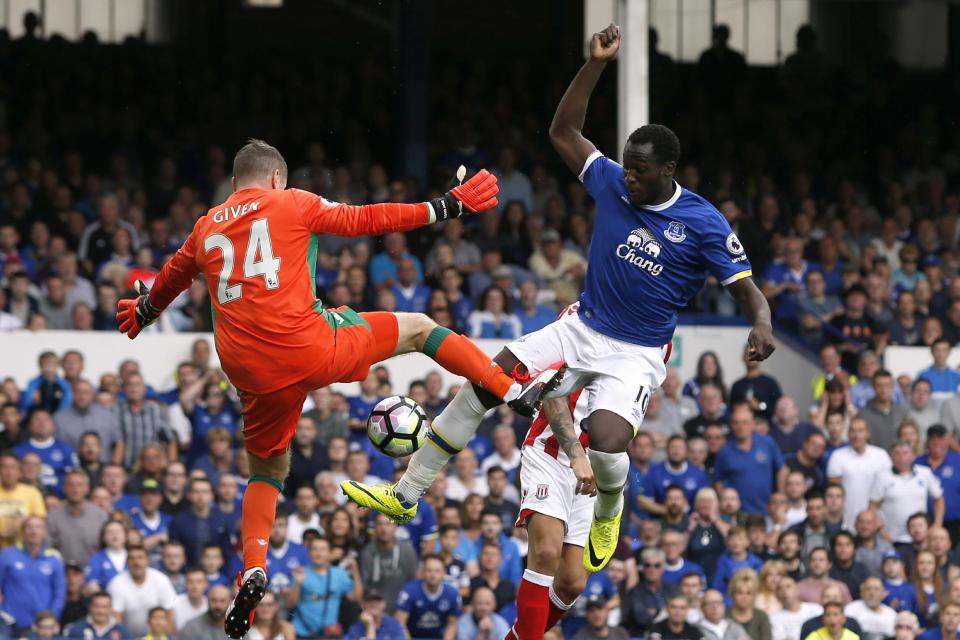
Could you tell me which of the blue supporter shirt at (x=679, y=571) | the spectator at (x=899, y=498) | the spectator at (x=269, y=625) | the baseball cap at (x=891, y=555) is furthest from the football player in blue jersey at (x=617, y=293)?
the spectator at (x=899, y=498)

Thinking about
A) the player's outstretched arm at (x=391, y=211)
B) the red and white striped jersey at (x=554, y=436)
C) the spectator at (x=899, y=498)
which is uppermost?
the player's outstretched arm at (x=391, y=211)

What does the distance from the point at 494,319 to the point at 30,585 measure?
564 cm

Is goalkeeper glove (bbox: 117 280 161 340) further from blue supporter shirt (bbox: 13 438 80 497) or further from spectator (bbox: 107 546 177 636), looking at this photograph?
blue supporter shirt (bbox: 13 438 80 497)

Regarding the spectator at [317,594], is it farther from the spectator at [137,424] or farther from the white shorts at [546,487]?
the white shorts at [546,487]

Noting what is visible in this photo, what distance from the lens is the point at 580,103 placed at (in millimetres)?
9297

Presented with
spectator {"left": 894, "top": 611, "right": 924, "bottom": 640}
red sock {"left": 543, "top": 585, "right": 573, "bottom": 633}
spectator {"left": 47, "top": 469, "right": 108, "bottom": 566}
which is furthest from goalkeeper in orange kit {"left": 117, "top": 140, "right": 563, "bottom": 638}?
spectator {"left": 894, "top": 611, "right": 924, "bottom": 640}

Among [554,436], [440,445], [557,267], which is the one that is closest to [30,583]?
[440,445]

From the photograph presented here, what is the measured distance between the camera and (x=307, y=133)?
20.9 metres

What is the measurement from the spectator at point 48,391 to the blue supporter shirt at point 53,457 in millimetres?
628

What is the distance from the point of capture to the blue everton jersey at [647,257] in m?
9.13

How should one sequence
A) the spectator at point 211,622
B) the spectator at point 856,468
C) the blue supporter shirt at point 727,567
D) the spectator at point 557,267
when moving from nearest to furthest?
the spectator at point 211,622
the blue supporter shirt at point 727,567
the spectator at point 856,468
the spectator at point 557,267

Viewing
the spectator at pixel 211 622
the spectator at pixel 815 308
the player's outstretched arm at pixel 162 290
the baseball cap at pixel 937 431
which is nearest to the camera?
the player's outstretched arm at pixel 162 290

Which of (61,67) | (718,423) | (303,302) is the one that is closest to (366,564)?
(718,423)

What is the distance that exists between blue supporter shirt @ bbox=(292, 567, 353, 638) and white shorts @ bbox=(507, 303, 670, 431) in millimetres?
5404
